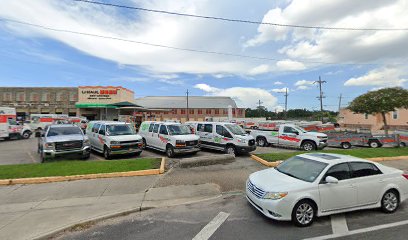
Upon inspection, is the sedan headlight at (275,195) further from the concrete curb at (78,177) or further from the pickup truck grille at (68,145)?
the pickup truck grille at (68,145)

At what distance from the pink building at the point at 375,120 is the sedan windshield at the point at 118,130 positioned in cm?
4071

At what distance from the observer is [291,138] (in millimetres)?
16391

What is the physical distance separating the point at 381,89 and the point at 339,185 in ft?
62.6

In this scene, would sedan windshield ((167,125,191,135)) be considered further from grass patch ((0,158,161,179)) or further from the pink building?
the pink building

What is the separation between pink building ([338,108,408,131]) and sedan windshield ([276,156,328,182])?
4073cm

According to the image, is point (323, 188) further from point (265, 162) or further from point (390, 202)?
A: point (265, 162)

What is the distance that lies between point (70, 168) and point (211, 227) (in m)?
6.82

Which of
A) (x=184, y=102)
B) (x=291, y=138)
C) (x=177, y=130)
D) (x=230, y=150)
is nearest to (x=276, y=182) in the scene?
(x=230, y=150)

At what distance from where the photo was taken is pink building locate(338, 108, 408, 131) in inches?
1721

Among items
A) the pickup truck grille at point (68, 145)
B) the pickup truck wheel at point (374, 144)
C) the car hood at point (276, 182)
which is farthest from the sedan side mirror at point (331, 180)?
the pickup truck wheel at point (374, 144)

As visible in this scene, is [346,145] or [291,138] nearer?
[291,138]

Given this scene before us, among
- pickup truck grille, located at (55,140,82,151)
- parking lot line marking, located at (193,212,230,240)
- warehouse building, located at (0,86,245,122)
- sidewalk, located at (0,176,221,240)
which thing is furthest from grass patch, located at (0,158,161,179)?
warehouse building, located at (0,86,245,122)

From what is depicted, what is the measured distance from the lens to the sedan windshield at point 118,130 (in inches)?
485

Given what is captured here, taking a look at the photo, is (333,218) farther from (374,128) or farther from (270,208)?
(374,128)
